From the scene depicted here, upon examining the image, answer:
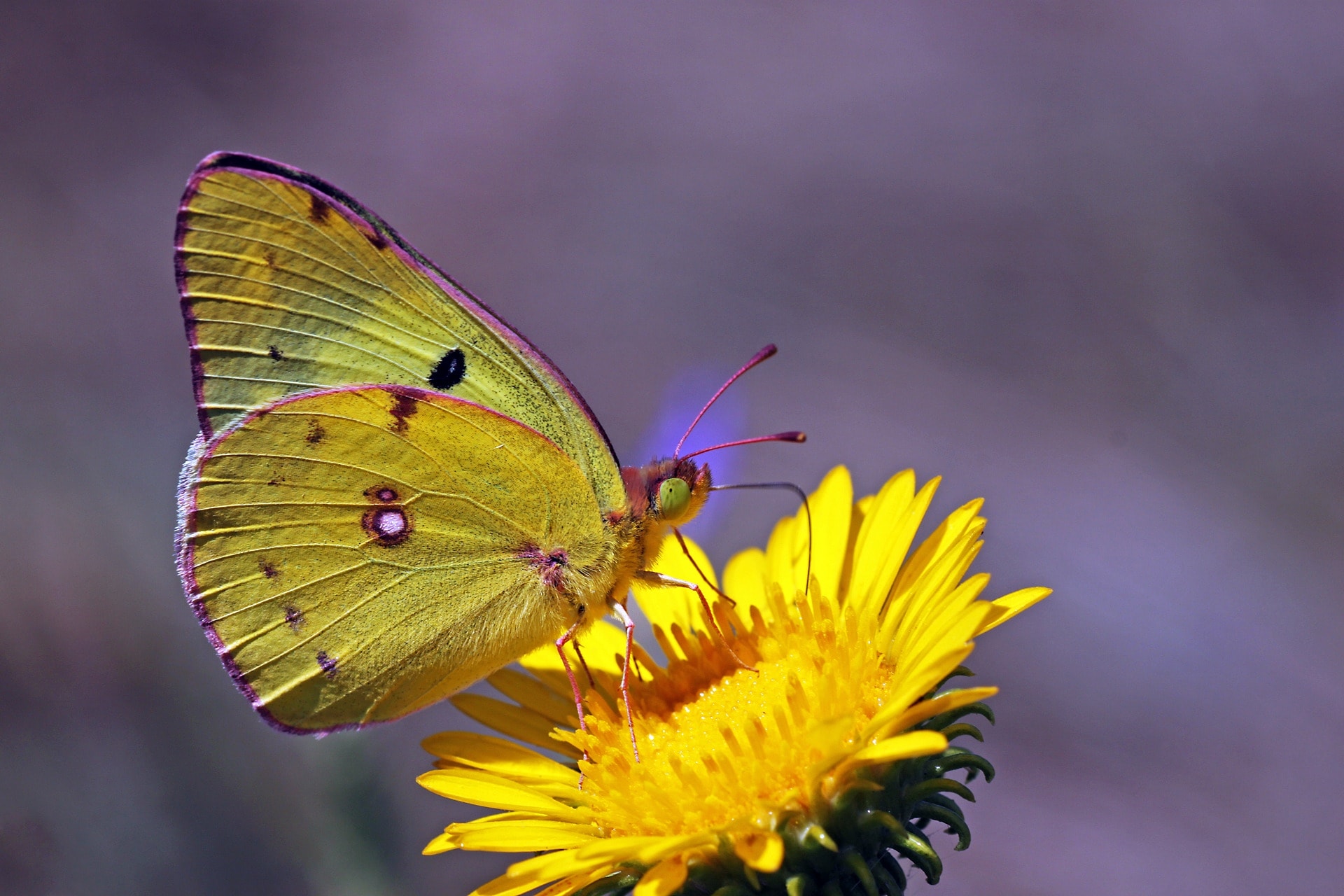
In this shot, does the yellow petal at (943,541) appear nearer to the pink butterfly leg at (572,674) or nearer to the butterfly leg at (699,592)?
the butterfly leg at (699,592)

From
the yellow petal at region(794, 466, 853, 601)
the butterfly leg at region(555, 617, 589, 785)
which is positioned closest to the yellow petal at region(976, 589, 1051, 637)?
the yellow petal at region(794, 466, 853, 601)

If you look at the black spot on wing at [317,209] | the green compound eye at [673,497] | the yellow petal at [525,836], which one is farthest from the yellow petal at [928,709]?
the black spot on wing at [317,209]

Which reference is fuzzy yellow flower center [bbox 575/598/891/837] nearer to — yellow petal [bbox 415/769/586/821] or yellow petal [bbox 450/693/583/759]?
yellow petal [bbox 415/769/586/821]

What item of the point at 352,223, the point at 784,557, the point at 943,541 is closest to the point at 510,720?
the point at 784,557

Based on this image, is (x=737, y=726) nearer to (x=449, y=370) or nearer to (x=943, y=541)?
(x=943, y=541)

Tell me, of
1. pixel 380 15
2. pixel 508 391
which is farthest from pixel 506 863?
pixel 380 15

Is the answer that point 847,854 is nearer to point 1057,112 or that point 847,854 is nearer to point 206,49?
point 1057,112
